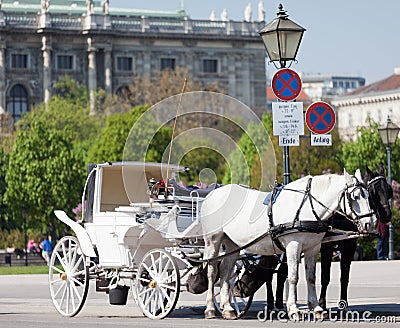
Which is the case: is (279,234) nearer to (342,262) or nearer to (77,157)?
(342,262)

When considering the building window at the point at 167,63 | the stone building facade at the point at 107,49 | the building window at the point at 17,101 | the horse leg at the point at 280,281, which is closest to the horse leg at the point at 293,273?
the horse leg at the point at 280,281

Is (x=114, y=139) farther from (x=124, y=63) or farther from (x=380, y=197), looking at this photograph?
(x=380, y=197)

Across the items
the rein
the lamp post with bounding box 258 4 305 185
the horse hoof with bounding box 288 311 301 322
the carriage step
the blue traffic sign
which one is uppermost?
the lamp post with bounding box 258 4 305 185

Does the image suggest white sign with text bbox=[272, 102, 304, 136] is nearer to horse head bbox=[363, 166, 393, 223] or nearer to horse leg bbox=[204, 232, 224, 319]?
horse leg bbox=[204, 232, 224, 319]

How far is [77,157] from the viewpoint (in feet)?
225

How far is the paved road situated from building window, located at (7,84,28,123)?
80.8 metres

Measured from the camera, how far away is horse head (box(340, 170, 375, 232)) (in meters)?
15.5

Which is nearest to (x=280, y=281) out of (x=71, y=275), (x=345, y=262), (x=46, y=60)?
(x=345, y=262)

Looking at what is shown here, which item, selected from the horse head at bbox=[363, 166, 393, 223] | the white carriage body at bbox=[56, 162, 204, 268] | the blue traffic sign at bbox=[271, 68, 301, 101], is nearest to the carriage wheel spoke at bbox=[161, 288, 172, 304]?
the white carriage body at bbox=[56, 162, 204, 268]

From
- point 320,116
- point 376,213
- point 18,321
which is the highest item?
point 320,116

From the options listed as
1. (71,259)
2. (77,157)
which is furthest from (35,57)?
(71,259)

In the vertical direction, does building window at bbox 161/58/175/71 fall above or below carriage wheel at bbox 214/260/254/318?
above

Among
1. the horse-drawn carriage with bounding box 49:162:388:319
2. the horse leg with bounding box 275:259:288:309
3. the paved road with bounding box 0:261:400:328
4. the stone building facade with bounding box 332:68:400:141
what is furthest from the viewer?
the stone building facade with bounding box 332:68:400:141

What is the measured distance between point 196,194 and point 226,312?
1605 mm
